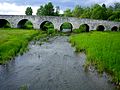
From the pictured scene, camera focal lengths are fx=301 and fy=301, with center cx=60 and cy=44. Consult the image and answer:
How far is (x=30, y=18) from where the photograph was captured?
9112 cm

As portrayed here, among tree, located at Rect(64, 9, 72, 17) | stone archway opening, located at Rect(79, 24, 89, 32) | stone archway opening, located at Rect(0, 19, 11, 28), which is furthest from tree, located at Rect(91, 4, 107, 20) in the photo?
tree, located at Rect(64, 9, 72, 17)

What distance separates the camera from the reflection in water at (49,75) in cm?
2426

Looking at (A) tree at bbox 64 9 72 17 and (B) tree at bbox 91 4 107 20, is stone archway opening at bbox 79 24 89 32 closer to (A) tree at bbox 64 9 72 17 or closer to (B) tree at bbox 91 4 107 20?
(B) tree at bbox 91 4 107 20

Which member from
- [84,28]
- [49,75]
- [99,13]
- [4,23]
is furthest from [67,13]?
[49,75]

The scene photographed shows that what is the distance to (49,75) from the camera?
28.0 meters

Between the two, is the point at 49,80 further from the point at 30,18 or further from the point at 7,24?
the point at 7,24

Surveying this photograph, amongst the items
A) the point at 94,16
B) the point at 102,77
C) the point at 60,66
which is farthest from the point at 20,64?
the point at 94,16

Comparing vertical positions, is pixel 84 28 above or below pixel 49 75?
below

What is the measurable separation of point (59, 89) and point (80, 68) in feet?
25.8

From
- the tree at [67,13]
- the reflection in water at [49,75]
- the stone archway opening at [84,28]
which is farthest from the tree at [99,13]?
the reflection in water at [49,75]

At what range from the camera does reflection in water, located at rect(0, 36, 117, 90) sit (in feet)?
79.6

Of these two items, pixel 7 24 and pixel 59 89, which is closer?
pixel 59 89

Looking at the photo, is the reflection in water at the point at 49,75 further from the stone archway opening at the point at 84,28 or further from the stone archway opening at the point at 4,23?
the stone archway opening at the point at 4,23

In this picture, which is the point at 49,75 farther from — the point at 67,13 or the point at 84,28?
the point at 67,13
